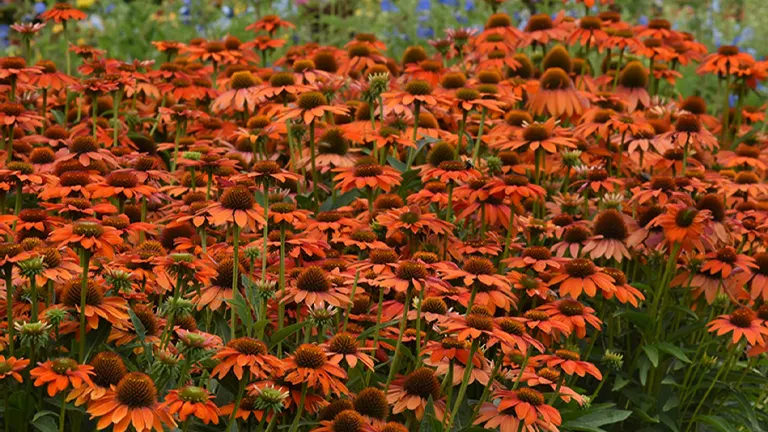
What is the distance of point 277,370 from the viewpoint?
2383 mm

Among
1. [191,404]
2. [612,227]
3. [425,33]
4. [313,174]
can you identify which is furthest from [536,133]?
[425,33]

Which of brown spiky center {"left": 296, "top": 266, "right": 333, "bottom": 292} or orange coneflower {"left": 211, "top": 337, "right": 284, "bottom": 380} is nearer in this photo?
orange coneflower {"left": 211, "top": 337, "right": 284, "bottom": 380}

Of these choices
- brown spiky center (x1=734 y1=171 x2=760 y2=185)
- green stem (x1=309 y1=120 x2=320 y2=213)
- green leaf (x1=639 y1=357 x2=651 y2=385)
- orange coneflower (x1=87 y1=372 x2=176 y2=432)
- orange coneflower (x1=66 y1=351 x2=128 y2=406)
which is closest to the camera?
orange coneflower (x1=87 y1=372 x2=176 y2=432)

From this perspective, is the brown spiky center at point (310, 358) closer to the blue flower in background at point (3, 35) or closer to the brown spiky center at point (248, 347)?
the brown spiky center at point (248, 347)

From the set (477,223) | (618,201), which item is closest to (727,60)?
(618,201)

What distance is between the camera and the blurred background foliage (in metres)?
6.96

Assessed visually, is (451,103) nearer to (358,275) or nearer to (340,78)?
(340,78)

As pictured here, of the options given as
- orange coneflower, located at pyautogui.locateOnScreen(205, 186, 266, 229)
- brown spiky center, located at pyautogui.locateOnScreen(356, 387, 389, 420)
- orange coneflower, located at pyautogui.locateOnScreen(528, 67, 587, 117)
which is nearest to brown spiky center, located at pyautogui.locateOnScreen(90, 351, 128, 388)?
orange coneflower, located at pyautogui.locateOnScreen(205, 186, 266, 229)

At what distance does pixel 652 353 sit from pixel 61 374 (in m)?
1.94

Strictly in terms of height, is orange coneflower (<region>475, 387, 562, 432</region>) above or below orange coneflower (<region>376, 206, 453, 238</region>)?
below

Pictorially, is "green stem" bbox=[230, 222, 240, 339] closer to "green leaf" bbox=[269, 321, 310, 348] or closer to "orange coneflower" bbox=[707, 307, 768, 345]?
"green leaf" bbox=[269, 321, 310, 348]

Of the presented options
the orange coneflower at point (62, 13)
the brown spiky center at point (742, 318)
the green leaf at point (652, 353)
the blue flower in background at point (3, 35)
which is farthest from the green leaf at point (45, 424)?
the blue flower in background at point (3, 35)

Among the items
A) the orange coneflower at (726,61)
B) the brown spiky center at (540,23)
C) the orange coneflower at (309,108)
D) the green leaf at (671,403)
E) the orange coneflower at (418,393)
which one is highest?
the brown spiky center at (540,23)

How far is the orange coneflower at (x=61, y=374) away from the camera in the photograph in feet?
7.07
